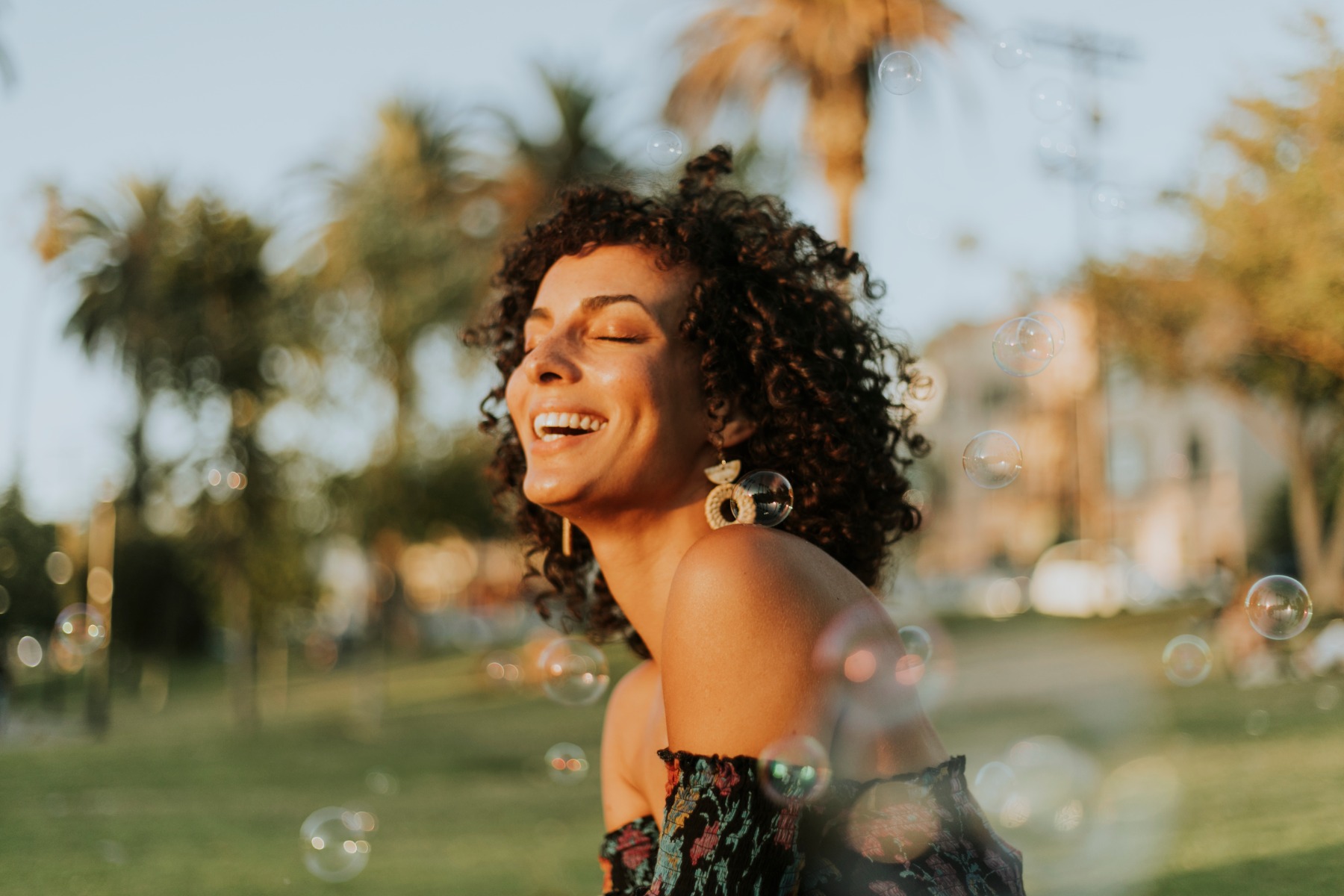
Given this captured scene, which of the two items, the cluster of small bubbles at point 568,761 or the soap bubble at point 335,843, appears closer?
the cluster of small bubbles at point 568,761

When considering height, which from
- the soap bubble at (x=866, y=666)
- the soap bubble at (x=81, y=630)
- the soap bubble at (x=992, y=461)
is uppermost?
the soap bubble at (x=81, y=630)

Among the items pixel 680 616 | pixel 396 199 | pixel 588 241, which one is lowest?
pixel 680 616

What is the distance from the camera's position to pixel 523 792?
36.2 feet

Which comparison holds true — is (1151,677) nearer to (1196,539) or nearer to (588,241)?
(588,241)

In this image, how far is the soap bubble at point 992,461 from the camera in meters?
4.02

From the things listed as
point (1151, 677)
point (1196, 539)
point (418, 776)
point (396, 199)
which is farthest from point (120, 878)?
point (1196, 539)

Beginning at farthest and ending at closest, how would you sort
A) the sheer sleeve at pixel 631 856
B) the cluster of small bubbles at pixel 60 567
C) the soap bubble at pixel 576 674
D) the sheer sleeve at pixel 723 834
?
the cluster of small bubbles at pixel 60 567 < the soap bubble at pixel 576 674 < the sheer sleeve at pixel 631 856 < the sheer sleeve at pixel 723 834

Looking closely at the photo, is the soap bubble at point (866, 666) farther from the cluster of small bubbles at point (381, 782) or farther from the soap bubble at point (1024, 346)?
the cluster of small bubbles at point (381, 782)

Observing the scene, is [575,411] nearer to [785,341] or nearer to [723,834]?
[785,341]

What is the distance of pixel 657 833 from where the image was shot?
2.56 metres

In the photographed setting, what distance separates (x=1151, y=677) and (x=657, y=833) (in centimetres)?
1443

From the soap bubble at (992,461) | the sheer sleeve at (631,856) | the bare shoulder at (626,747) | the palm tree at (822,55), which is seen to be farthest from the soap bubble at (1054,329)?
the palm tree at (822,55)

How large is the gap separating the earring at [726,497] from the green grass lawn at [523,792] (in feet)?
9.55

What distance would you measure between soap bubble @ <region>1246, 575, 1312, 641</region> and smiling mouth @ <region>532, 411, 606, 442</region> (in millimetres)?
3122
